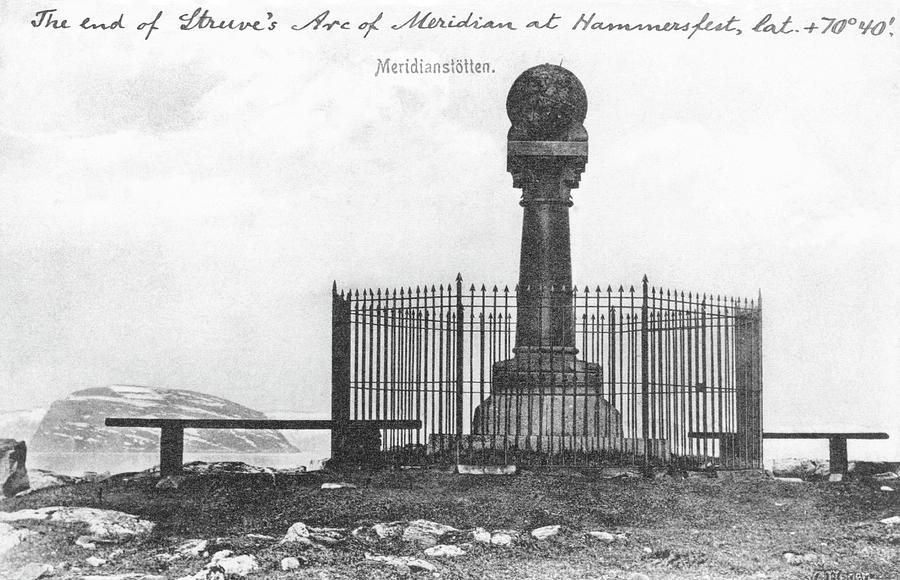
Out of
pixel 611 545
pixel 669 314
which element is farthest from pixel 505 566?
pixel 669 314

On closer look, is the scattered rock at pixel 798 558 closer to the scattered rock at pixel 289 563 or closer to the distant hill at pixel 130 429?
the scattered rock at pixel 289 563

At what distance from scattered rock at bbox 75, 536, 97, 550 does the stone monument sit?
507cm

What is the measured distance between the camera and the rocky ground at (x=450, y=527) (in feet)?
33.4

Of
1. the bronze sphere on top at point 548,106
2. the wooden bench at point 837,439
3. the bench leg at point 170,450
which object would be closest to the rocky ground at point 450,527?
the bench leg at point 170,450

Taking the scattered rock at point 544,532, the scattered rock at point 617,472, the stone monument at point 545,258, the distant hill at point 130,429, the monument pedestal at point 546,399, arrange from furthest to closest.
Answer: the distant hill at point 130,429 → the stone monument at point 545,258 → the monument pedestal at point 546,399 → the scattered rock at point 617,472 → the scattered rock at point 544,532

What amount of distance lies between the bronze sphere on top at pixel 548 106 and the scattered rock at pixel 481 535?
19.5ft

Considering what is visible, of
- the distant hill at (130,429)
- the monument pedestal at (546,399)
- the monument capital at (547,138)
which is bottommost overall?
the distant hill at (130,429)

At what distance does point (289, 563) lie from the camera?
396 inches

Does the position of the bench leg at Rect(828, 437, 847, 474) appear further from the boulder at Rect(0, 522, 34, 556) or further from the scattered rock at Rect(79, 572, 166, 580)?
the boulder at Rect(0, 522, 34, 556)

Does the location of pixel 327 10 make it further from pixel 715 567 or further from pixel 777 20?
pixel 715 567

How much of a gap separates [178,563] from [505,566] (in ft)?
9.99

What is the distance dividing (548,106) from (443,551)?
675 cm

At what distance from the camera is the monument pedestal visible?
13.7m

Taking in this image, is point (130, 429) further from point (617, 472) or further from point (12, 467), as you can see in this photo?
point (617, 472)
